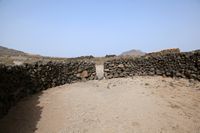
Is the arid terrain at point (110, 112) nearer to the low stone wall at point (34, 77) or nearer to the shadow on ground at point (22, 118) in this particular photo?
the shadow on ground at point (22, 118)

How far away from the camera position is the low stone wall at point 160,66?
1146 centimetres

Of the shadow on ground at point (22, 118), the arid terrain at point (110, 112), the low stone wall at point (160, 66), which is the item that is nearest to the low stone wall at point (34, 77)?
the shadow on ground at point (22, 118)

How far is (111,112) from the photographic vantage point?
767cm

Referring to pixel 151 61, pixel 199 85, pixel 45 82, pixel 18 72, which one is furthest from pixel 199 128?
pixel 151 61

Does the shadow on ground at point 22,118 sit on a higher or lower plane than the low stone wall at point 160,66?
lower

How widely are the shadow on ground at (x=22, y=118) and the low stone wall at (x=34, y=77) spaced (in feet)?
0.84

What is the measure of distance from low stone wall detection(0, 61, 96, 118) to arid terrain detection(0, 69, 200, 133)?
1.38ft

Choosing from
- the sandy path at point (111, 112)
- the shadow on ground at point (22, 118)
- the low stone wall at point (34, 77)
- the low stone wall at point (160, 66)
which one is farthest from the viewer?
the low stone wall at point (160, 66)

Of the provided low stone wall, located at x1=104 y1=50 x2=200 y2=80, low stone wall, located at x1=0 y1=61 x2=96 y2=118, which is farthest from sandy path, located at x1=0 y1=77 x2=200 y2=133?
low stone wall, located at x1=104 y1=50 x2=200 y2=80

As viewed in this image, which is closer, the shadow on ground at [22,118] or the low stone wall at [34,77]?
the shadow on ground at [22,118]

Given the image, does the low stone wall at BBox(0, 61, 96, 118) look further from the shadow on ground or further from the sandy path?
the sandy path

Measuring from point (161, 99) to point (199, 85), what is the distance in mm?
2717

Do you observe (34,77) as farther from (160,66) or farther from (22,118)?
(160,66)

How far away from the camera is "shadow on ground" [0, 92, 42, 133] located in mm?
6078
